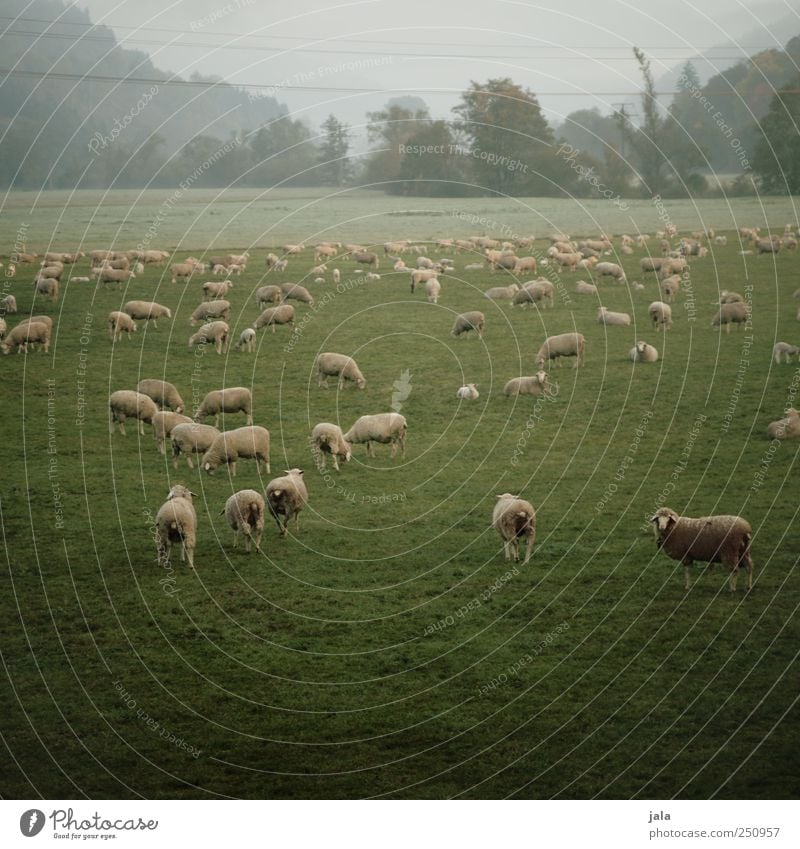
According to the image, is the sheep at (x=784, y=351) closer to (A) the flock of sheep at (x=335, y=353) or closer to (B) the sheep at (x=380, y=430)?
(A) the flock of sheep at (x=335, y=353)

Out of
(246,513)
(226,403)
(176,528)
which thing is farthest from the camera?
(226,403)

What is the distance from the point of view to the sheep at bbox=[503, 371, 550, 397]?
88.8ft

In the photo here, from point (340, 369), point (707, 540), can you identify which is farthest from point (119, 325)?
point (707, 540)

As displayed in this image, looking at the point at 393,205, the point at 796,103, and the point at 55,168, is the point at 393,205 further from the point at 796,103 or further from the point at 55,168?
the point at 796,103

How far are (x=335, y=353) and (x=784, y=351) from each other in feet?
41.7

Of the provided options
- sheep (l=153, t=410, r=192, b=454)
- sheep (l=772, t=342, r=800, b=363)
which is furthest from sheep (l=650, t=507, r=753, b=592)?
sheep (l=772, t=342, r=800, b=363)

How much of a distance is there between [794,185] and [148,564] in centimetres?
5628

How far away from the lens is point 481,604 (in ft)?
50.4

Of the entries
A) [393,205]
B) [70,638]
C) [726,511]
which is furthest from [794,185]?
[70,638]

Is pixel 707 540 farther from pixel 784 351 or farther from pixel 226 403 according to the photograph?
pixel 784 351

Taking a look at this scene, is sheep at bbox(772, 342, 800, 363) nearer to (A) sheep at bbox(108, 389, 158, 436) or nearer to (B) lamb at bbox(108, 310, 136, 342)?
(A) sheep at bbox(108, 389, 158, 436)

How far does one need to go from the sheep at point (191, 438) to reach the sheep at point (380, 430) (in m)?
2.95

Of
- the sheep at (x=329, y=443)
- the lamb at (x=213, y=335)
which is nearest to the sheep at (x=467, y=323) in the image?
the lamb at (x=213, y=335)

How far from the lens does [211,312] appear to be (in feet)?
118
